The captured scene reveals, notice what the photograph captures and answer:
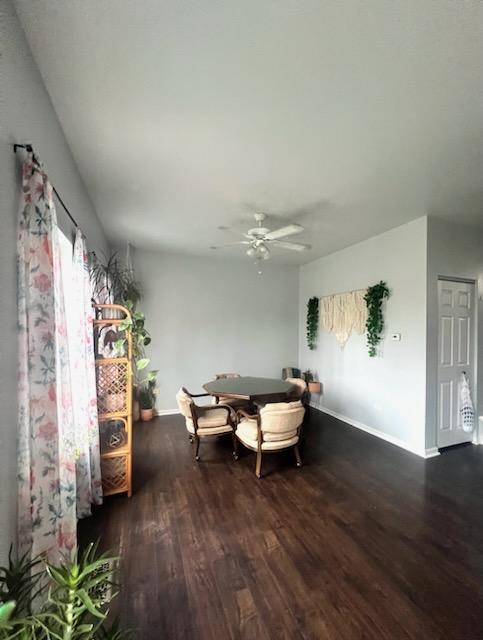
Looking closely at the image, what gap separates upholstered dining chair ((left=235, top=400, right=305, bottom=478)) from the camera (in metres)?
2.79

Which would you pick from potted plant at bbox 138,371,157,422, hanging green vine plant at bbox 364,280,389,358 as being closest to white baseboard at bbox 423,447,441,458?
hanging green vine plant at bbox 364,280,389,358

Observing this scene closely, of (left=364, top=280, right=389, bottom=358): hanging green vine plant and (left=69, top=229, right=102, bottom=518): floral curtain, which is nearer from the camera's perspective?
(left=69, top=229, right=102, bottom=518): floral curtain

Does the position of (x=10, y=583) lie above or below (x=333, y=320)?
below

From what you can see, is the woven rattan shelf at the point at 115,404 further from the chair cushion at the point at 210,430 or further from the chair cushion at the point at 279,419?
the chair cushion at the point at 279,419

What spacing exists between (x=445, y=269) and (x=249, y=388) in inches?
115

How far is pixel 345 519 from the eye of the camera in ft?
7.29

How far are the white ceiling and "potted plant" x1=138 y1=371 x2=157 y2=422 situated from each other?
3.13 m

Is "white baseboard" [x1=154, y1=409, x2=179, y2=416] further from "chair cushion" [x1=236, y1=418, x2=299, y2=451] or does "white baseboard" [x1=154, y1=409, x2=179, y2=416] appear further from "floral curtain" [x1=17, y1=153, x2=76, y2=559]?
"floral curtain" [x1=17, y1=153, x2=76, y2=559]

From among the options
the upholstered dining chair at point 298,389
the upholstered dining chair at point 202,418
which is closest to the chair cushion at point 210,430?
the upholstered dining chair at point 202,418

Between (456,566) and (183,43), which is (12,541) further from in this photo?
(456,566)

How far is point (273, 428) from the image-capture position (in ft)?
9.22

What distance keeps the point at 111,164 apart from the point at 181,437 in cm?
340

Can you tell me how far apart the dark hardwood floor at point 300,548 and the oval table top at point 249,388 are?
0.76m

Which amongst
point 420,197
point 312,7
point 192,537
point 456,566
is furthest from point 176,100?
point 456,566
